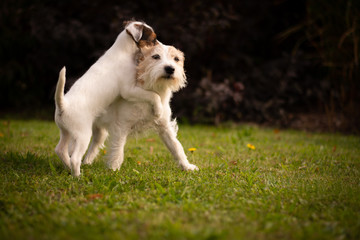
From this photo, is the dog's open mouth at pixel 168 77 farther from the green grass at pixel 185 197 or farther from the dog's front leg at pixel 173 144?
the green grass at pixel 185 197

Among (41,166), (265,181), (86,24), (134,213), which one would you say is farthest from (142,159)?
(86,24)

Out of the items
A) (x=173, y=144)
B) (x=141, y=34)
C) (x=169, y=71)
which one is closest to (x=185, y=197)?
(x=173, y=144)

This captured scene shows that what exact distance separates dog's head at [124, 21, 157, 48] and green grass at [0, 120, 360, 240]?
56.9 inches

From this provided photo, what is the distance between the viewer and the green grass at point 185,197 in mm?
2250

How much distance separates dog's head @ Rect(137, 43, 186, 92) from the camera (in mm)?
3562

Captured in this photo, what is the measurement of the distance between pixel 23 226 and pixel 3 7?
28.7ft

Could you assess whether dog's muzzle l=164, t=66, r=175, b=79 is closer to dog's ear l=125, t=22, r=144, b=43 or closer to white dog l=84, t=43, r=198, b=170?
white dog l=84, t=43, r=198, b=170

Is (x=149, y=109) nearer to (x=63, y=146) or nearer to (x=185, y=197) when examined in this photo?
(x=63, y=146)

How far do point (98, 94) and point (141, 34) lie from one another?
2.73 feet

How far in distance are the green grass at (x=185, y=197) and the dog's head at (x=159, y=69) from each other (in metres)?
0.97

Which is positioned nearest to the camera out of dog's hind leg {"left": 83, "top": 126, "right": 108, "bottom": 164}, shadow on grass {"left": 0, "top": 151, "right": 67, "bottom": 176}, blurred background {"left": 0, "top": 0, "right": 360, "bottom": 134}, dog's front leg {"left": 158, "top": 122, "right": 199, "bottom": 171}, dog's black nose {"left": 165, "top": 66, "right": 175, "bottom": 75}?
dog's black nose {"left": 165, "top": 66, "right": 175, "bottom": 75}

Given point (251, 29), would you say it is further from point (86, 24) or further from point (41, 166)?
point (41, 166)

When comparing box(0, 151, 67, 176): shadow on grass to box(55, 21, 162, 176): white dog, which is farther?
box(0, 151, 67, 176): shadow on grass

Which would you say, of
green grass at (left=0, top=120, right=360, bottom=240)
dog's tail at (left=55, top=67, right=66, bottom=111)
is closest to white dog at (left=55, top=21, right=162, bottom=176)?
dog's tail at (left=55, top=67, right=66, bottom=111)
